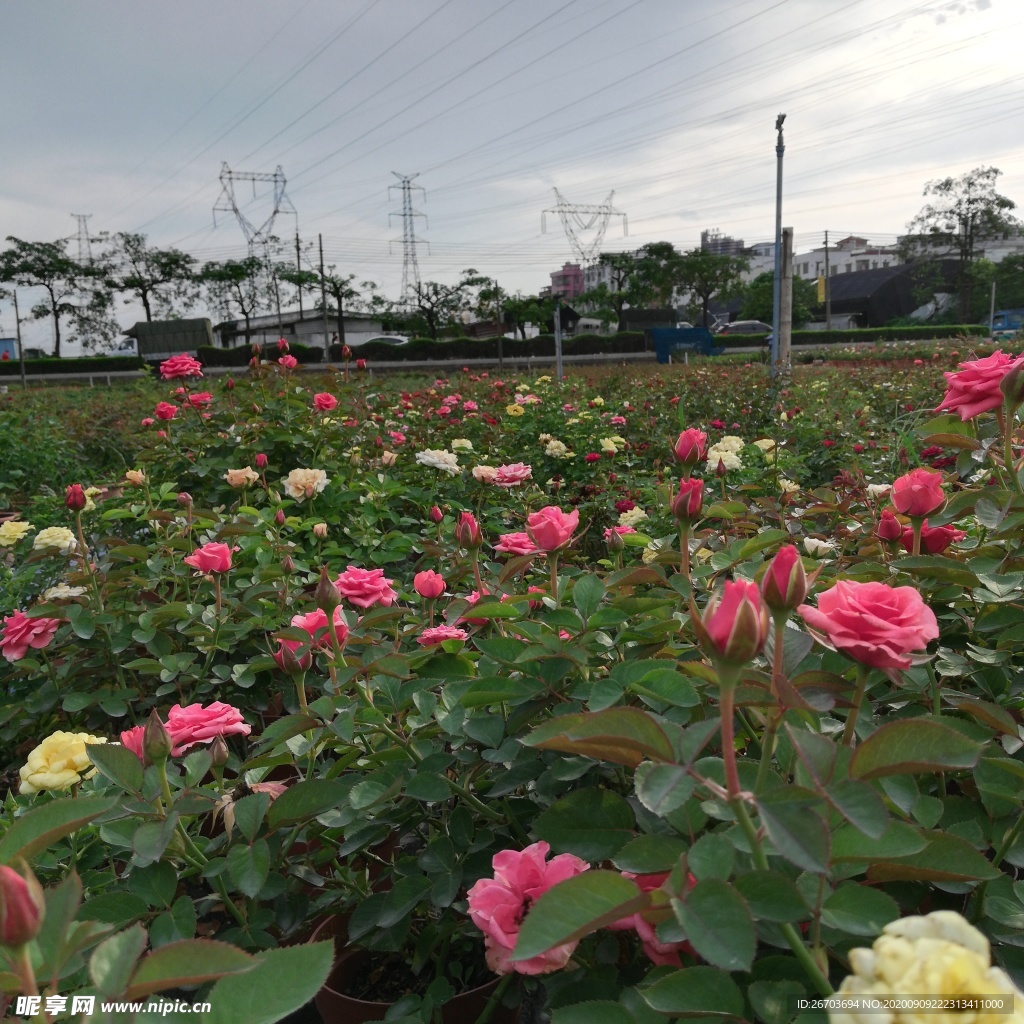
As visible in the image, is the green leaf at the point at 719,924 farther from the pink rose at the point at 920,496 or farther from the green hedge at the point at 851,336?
the green hedge at the point at 851,336

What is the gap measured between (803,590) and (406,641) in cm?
92

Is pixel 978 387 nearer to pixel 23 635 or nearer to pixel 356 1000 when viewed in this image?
pixel 356 1000

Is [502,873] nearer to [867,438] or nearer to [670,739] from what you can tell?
[670,739]

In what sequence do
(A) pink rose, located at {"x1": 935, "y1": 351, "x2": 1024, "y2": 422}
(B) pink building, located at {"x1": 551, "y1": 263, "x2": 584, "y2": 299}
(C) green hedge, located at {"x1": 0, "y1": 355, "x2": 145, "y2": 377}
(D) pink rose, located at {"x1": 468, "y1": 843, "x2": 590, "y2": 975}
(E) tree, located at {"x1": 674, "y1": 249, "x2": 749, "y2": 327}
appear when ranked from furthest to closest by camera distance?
(B) pink building, located at {"x1": 551, "y1": 263, "x2": 584, "y2": 299}
(E) tree, located at {"x1": 674, "y1": 249, "x2": 749, "y2": 327}
(C) green hedge, located at {"x1": 0, "y1": 355, "x2": 145, "y2": 377}
(A) pink rose, located at {"x1": 935, "y1": 351, "x2": 1024, "y2": 422}
(D) pink rose, located at {"x1": 468, "y1": 843, "x2": 590, "y2": 975}

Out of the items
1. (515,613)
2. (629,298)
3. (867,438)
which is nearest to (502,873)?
(515,613)

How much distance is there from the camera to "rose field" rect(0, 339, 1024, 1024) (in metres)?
0.47

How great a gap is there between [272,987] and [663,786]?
26 cm

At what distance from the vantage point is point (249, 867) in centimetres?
76

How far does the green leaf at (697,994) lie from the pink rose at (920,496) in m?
0.62

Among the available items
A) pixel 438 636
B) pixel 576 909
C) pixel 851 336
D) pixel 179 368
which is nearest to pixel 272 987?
pixel 576 909

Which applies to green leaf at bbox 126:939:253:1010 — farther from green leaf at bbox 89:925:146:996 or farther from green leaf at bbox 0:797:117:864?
green leaf at bbox 0:797:117:864

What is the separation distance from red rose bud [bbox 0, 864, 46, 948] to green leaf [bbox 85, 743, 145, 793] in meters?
0.37

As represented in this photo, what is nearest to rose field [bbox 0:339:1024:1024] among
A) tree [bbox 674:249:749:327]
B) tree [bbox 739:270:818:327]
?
tree [bbox 739:270:818:327]

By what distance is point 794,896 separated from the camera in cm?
47
